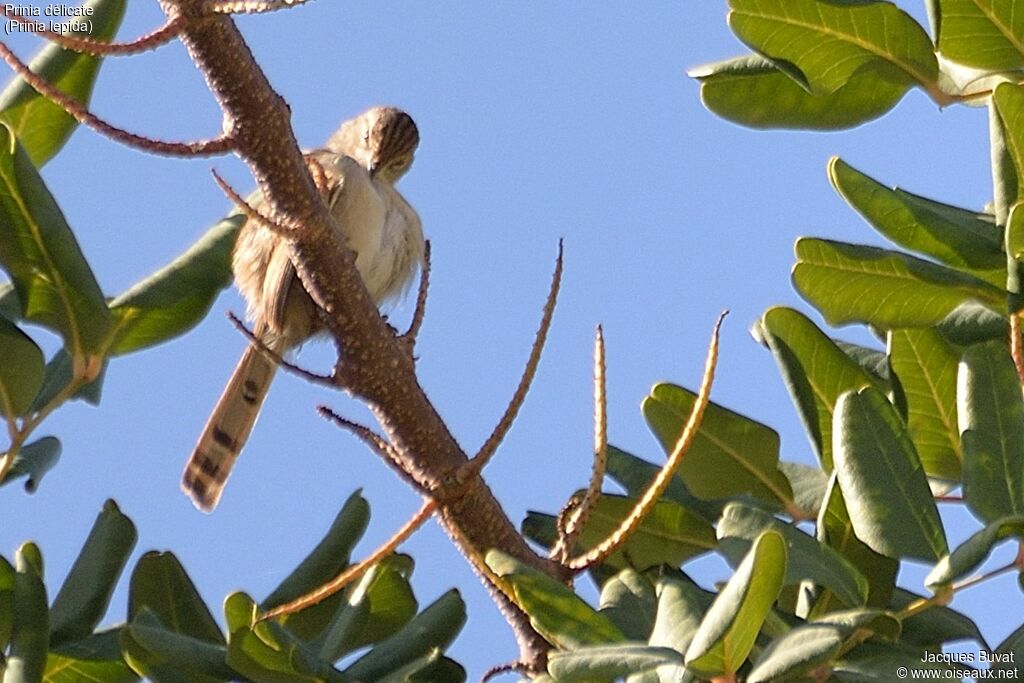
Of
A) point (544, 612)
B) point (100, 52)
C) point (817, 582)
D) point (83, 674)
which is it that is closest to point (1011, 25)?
point (817, 582)

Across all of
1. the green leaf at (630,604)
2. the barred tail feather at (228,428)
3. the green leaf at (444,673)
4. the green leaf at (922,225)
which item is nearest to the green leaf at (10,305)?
the green leaf at (444,673)

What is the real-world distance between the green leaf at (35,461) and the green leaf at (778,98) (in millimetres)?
1348

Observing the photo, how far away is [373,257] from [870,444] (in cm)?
343

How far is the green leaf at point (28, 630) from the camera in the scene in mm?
2178

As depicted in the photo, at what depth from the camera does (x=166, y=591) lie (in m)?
2.49

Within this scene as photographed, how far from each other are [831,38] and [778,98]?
235mm

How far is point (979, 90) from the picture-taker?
8.37ft

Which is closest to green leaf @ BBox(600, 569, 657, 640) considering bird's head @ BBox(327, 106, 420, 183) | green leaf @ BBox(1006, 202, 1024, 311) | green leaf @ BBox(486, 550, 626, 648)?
green leaf @ BBox(486, 550, 626, 648)

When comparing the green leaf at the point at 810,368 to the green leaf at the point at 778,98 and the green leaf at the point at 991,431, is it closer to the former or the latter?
the green leaf at the point at 991,431

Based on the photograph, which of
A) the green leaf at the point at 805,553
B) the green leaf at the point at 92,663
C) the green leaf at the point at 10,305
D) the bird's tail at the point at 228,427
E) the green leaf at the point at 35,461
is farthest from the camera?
the bird's tail at the point at 228,427

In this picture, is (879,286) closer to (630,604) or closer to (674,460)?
(674,460)

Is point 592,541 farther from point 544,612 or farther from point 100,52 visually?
point 100,52

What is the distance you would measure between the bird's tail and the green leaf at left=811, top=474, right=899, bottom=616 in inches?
118

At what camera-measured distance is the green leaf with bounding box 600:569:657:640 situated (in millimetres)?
2043
